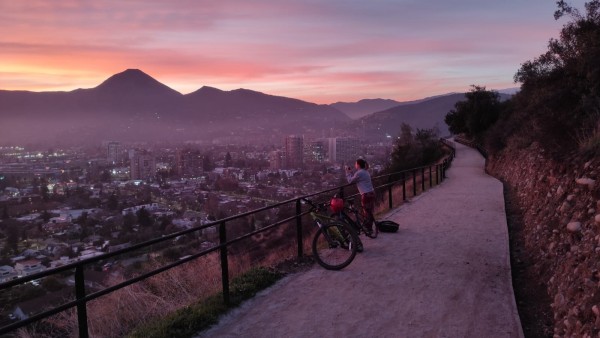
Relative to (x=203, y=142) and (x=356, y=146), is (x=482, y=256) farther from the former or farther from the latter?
(x=203, y=142)

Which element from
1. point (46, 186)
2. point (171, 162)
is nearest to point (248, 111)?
point (171, 162)

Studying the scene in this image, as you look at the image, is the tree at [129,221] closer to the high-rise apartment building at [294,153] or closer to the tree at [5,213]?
the tree at [5,213]

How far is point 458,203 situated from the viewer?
49.2 ft

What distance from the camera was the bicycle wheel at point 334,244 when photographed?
735cm

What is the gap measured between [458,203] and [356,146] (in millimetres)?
31202

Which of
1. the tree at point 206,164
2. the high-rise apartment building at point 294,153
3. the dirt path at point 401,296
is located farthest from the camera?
the high-rise apartment building at point 294,153

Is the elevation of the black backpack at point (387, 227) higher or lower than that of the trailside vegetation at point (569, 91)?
lower

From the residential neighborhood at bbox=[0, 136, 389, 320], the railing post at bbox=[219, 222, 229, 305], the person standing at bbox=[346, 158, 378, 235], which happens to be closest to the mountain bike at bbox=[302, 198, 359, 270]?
the person standing at bbox=[346, 158, 378, 235]

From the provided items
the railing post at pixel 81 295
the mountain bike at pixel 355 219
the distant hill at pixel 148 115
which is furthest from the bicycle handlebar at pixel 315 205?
the distant hill at pixel 148 115

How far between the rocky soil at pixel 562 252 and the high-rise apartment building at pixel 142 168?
83.5 feet

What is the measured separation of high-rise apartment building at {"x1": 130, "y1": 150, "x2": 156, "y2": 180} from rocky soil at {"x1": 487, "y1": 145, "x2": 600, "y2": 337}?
25455mm

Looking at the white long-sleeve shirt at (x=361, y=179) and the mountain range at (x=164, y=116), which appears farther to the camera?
the mountain range at (x=164, y=116)

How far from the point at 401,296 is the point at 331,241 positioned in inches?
75.3

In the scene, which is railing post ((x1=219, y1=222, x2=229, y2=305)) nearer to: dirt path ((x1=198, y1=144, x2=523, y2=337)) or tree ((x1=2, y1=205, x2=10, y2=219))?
dirt path ((x1=198, y1=144, x2=523, y2=337))
